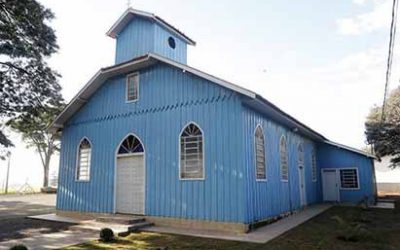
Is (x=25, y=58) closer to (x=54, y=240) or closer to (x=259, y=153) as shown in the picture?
(x=54, y=240)

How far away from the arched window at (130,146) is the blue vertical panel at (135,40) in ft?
11.4

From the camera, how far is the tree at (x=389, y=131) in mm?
25266

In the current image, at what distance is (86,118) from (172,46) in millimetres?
4815

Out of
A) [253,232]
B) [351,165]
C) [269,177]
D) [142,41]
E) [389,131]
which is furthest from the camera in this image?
[389,131]

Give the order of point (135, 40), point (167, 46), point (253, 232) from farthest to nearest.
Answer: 1. point (167, 46)
2. point (135, 40)
3. point (253, 232)

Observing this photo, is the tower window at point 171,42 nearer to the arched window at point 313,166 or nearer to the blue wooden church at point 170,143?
the blue wooden church at point 170,143

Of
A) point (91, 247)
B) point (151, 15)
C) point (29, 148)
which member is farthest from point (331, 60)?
point (29, 148)

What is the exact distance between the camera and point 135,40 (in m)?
13.7

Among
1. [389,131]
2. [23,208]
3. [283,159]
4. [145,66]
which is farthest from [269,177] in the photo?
[389,131]

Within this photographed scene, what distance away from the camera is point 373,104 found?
29469mm

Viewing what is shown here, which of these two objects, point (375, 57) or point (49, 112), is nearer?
point (375, 57)

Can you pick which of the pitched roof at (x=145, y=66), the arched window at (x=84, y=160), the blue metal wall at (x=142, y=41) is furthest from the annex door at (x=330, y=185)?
the arched window at (x=84, y=160)

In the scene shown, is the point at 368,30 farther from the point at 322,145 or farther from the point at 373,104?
the point at 373,104

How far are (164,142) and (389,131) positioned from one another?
21097 mm
